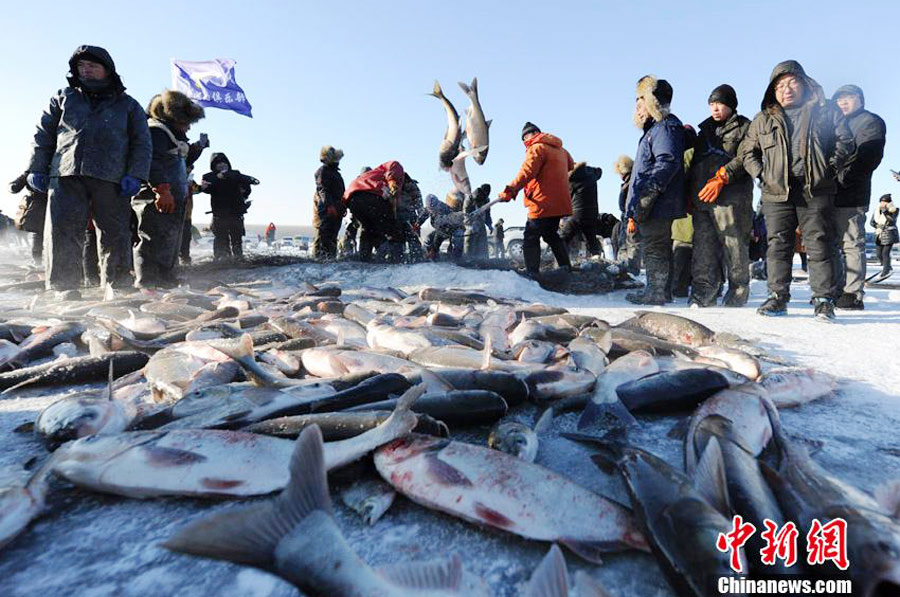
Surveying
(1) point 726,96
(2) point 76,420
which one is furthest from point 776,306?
(2) point 76,420

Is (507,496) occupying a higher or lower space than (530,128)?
lower

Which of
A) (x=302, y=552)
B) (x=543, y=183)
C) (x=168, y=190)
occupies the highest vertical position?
(x=543, y=183)

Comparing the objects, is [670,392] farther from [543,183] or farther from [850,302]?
[543,183]

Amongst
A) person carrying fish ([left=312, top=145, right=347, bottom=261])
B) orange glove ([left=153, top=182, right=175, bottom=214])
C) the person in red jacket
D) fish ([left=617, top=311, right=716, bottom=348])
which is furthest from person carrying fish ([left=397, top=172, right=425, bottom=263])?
fish ([left=617, top=311, right=716, bottom=348])

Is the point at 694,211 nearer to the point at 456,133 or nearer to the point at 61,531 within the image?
the point at 61,531

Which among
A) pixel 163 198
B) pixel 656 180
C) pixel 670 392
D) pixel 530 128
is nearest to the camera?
pixel 670 392

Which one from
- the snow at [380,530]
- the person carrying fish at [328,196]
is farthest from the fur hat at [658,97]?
the person carrying fish at [328,196]

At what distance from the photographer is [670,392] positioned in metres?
2.02

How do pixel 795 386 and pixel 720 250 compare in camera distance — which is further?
pixel 720 250

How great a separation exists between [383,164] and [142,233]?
444 centimetres

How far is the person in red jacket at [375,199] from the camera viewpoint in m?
8.81

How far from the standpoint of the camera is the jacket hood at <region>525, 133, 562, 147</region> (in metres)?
6.66

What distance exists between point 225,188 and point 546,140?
23.2 feet

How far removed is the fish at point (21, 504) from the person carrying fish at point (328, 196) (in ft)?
28.3
